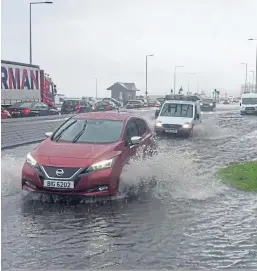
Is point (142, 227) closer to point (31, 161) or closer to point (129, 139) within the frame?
point (31, 161)

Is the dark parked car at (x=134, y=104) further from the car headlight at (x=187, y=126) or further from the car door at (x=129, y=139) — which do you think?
the car door at (x=129, y=139)

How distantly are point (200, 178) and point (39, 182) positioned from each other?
13.6ft

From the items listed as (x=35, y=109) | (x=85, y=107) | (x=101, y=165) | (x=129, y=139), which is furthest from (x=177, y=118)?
(x=85, y=107)

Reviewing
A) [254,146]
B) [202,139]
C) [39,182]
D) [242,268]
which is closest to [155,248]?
[242,268]

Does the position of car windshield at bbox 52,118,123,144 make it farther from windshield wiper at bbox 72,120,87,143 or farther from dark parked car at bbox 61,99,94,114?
dark parked car at bbox 61,99,94,114

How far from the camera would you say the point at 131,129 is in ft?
34.8

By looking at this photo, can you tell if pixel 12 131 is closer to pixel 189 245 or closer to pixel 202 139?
pixel 202 139

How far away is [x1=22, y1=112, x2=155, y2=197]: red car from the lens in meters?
8.30

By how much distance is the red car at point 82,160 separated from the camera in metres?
8.30

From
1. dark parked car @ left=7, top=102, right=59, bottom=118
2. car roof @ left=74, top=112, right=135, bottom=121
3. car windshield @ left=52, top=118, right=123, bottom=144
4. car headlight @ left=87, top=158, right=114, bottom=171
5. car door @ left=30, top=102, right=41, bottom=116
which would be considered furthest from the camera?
car door @ left=30, top=102, right=41, bottom=116

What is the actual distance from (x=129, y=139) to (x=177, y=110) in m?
14.9

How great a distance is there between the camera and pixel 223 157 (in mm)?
15734

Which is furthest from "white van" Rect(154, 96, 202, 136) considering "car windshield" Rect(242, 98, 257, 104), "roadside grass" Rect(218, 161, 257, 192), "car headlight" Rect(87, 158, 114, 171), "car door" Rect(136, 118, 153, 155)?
"car windshield" Rect(242, 98, 257, 104)

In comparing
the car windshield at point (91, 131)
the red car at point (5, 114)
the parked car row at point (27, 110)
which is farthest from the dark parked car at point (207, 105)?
the car windshield at point (91, 131)
